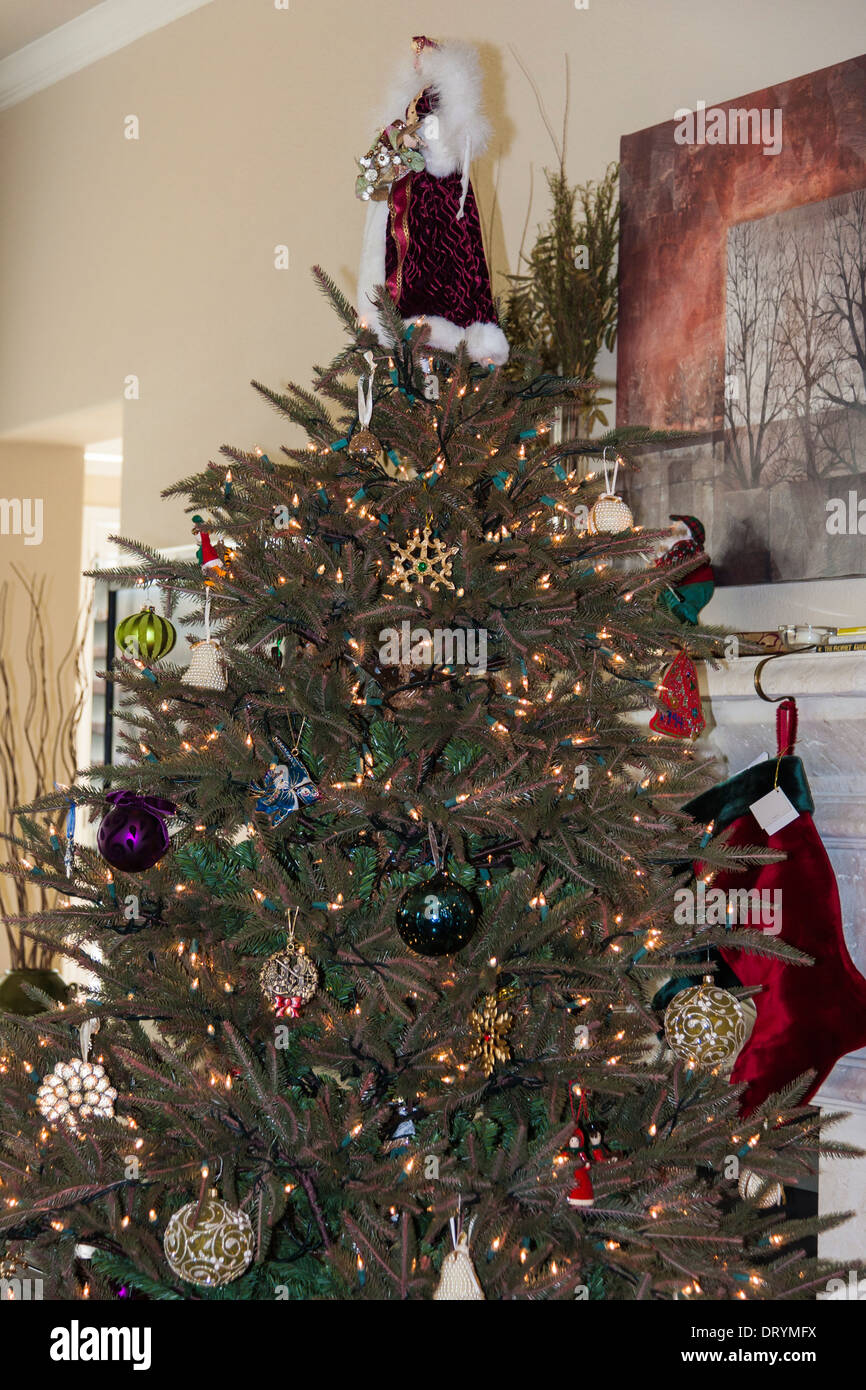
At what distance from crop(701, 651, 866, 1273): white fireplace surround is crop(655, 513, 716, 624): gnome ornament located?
0.11m

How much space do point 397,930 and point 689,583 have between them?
89 centimetres

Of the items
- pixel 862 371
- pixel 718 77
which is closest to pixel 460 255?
pixel 862 371

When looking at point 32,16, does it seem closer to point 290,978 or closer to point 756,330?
point 756,330

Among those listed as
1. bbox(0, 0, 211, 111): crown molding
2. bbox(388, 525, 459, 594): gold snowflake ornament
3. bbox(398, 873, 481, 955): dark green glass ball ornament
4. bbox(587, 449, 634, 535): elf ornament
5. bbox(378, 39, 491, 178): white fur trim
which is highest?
bbox(0, 0, 211, 111): crown molding

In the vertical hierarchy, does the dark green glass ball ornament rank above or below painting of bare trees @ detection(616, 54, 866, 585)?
below

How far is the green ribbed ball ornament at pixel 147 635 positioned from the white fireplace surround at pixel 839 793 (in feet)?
2.97

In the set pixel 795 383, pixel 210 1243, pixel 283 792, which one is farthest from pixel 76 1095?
pixel 795 383

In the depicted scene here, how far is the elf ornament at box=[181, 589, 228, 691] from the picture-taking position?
1698mm

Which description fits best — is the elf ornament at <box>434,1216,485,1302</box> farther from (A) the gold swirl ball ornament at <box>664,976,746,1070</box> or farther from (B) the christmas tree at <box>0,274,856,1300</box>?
(A) the gold swirl ball ornament at <box>664,976,746,1070</box>

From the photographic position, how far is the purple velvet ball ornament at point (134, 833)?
5.32 ft

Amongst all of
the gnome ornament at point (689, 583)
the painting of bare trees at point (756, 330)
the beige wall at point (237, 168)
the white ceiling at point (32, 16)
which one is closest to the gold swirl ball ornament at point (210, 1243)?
the gnome ornament at point (689, 583)

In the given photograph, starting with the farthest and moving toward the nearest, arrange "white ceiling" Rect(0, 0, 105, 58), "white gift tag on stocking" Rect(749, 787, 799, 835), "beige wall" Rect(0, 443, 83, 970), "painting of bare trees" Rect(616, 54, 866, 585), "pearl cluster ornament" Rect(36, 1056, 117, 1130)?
"beige wall" Rect(0, 443, 83, 970) < "white ceiling" Rect(0, 0, 105, 58) < "painting of bare trees" Rect(616, 54, 866, 585) < "white gift tag on stocking" Rect(749, 787, 799, 835) < "pearl cluster ornament" Rect(36, 1056, 117, 1130)

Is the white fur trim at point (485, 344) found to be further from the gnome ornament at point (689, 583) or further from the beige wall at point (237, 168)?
the beige wall at point (237, 168)

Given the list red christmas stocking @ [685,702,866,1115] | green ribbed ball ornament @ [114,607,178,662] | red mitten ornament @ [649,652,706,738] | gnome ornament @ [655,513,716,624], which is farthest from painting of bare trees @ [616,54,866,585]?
green ribbed ball ornament @ [114,607,178,662]
